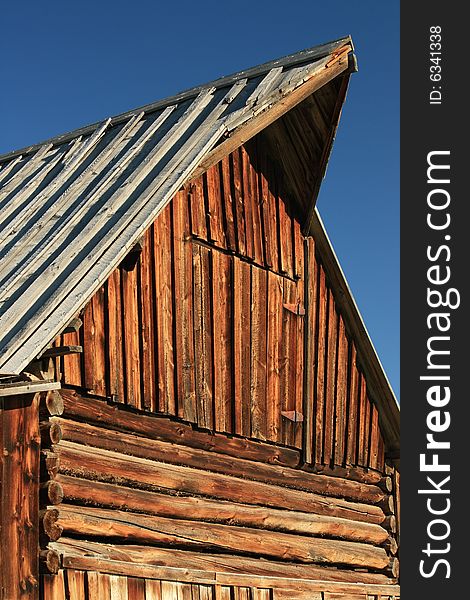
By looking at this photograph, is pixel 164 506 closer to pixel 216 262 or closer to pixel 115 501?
pixel 115 501

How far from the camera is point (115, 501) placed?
1050 cm

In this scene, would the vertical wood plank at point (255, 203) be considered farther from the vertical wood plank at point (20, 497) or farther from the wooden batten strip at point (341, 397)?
the vertical wood plank at point (20, 497)

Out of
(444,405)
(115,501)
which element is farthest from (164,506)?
(444,405)

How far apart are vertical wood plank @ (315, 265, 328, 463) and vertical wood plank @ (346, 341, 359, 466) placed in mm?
671

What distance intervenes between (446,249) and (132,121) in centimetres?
379

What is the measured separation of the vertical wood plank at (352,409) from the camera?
47.5 ft

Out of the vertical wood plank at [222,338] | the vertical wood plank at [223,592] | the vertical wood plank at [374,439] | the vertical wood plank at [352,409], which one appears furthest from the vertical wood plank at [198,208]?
the vertical wood plank at [374,439]

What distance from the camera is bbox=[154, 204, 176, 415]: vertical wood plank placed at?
11289mm

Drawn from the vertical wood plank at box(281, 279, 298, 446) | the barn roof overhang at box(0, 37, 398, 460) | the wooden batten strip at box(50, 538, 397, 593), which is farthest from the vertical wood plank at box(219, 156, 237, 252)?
the wooden batten strip at box(50, 538, 397, 593)

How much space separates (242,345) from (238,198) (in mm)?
1653

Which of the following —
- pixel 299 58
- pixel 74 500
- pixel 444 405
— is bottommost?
pixel 74 500

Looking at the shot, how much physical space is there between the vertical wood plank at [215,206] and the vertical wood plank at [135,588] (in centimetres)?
374

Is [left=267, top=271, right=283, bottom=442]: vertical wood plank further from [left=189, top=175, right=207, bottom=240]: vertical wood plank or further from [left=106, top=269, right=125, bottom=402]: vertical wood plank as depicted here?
[left=106, top=269, right=125, bottom=402]: vertical wood plank

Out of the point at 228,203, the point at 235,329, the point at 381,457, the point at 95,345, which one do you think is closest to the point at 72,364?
the point at 95,345
